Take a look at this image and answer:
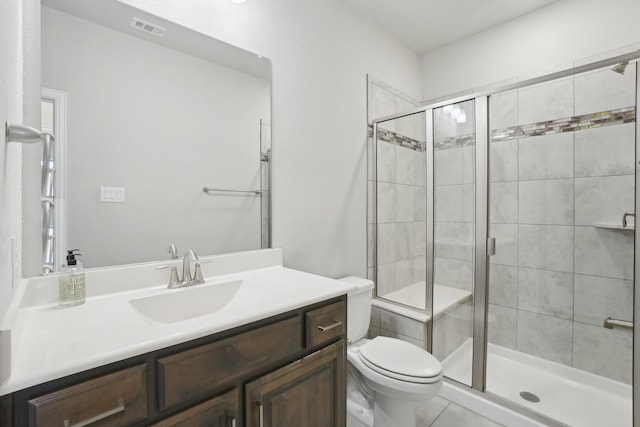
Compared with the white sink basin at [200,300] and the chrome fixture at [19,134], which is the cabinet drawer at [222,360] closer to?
the white sink basin at [200,300]

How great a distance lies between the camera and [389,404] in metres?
1.48

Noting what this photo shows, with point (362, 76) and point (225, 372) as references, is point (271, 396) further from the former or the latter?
point (362, 76)

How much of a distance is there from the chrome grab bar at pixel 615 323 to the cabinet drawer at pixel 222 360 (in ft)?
6.77

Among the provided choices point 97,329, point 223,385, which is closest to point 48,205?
point 97,329

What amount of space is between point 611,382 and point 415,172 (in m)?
1.78

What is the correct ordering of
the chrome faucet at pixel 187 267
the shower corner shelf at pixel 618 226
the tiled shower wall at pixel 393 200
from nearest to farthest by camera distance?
the chrome faucet at pixel 187 267 → the shower corner shelf at pixel 618 226 → the tiled shower wall at pixel 393 200

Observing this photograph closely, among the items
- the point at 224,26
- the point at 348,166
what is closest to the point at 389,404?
the point at 348,166

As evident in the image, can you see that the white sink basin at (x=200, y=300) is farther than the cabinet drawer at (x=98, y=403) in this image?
Yes

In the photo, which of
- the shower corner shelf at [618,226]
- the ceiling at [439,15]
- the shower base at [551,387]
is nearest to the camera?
the shower base at [551,387]

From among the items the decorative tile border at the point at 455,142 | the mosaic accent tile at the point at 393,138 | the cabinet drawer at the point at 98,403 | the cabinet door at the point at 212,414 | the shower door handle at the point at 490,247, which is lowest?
the cabinet door at the point at 212,414

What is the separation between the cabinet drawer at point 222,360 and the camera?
0.75 meters

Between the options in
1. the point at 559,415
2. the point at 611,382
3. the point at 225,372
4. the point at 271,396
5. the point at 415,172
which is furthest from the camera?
the point at 415,172

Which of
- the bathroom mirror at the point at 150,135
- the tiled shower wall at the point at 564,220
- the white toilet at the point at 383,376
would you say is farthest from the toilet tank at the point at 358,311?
the tiled shower wall at the point at 564,220

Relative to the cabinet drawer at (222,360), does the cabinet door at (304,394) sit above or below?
below
